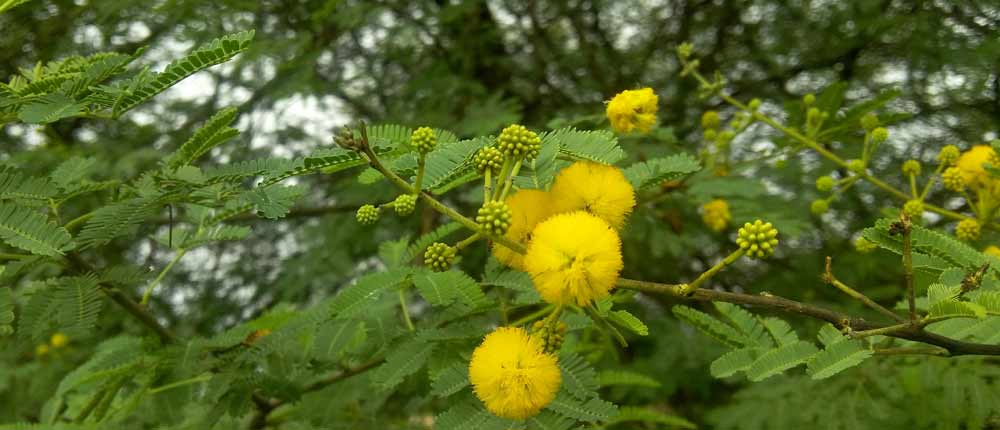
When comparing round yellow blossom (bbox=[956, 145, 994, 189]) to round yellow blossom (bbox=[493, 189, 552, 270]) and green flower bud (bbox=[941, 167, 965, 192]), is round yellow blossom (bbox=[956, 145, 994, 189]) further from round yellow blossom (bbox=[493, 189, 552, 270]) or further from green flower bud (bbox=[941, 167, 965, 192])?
round yellow blossom (bbox=[493, 189, 552, 270])

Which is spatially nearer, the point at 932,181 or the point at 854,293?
the point at 854,293

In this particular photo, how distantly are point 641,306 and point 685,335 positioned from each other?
357 millimetres

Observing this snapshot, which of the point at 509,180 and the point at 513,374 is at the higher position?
the point at 509,180

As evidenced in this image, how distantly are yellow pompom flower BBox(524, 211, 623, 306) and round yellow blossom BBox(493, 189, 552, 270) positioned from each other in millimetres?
149

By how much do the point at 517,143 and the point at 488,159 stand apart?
7 centimetres

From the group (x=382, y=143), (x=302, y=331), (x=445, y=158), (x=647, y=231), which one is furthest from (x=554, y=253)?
(x=647, y=231)

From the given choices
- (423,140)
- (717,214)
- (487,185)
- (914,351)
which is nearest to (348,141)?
(423,140)

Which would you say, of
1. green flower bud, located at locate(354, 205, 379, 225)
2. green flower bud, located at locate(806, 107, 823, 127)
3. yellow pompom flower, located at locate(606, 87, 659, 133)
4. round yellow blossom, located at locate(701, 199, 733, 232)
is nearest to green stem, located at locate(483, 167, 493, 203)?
green flower bud, located at locate(354, 205, 379, 225)

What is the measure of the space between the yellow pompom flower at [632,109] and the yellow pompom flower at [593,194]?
330 millimetres

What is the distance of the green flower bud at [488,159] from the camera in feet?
4.91

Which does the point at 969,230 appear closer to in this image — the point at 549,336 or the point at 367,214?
the point at 549,336

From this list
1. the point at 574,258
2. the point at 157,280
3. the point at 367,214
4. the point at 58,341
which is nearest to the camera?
the point at 574,258

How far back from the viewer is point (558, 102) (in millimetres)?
5094

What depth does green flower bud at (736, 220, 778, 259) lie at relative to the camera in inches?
54.6
